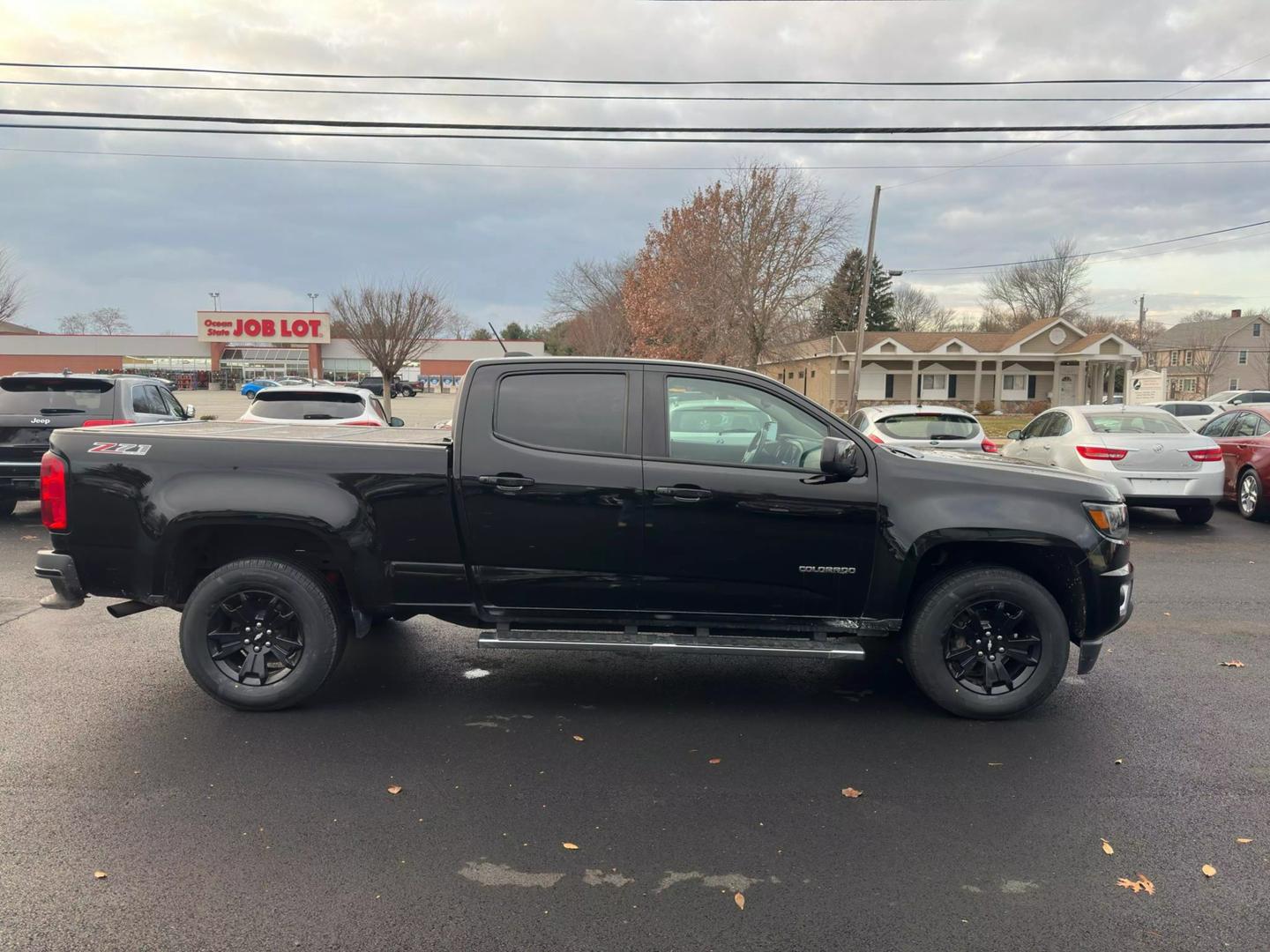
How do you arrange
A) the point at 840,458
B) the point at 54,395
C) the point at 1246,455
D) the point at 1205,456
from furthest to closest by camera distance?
the point at 1246,455, the point at 1205,456, the point at 54,395, the point at 840,458

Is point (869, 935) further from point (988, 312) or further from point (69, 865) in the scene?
point (988, 312)

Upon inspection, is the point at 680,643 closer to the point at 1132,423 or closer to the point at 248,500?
the point at 248,500

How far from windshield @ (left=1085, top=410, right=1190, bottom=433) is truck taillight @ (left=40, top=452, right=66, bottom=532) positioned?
11157 millimetres

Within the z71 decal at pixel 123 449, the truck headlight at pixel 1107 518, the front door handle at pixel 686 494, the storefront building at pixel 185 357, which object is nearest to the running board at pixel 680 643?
the front door handle at pixel 686 494

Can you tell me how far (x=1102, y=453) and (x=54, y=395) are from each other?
1305 centimetres

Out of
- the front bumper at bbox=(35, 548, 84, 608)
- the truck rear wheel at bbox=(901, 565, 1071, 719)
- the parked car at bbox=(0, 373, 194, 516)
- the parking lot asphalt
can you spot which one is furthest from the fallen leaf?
the parked car at bbox=(0, 373, 194, 516)

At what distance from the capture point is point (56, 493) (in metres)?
4.51

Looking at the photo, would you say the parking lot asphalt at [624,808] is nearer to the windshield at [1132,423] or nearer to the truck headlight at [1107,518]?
the truck headlight at [1107,518]

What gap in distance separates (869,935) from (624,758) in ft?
5.13

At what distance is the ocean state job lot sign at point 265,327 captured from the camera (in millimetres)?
59969

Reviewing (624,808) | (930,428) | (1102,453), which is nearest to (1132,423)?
(1102,453)

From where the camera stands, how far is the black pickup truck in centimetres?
447

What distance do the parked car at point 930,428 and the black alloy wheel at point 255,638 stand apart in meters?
8.07

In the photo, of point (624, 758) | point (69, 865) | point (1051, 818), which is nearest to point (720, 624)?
point (624, 758)
